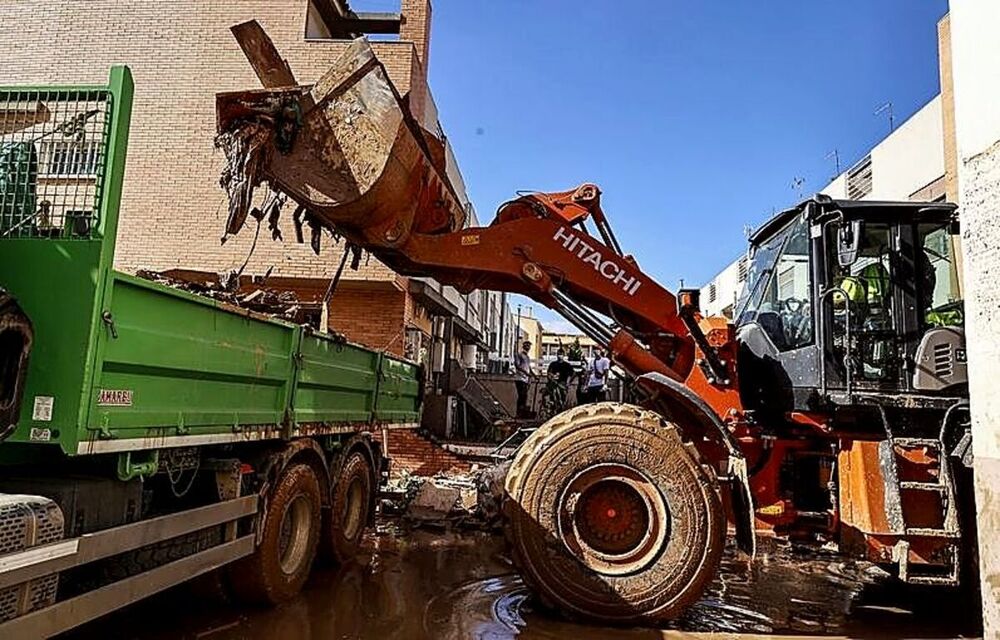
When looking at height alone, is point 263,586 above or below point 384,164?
below

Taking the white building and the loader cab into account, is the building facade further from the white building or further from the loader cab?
the loader cab

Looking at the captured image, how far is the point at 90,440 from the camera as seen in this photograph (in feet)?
11.3

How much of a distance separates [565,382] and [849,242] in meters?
12.4

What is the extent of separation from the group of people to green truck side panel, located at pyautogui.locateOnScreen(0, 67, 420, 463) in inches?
421

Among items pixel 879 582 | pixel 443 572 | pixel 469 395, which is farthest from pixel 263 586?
pixel 469 395

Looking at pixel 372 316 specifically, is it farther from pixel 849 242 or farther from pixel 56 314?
pixel 56 314

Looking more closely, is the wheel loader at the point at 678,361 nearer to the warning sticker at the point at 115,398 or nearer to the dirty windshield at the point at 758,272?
the dirty windshield at the point at 758,272

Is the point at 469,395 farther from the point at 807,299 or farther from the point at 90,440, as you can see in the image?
the point at 90,440

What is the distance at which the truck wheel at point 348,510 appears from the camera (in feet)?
22.1

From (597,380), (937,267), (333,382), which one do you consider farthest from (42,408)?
(597,380)

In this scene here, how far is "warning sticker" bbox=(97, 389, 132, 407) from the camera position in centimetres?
350

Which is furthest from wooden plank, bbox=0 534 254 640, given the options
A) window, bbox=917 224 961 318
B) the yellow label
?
window, bbox=917 224 961 318

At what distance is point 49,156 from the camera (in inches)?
144

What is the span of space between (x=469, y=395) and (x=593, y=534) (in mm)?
11232
